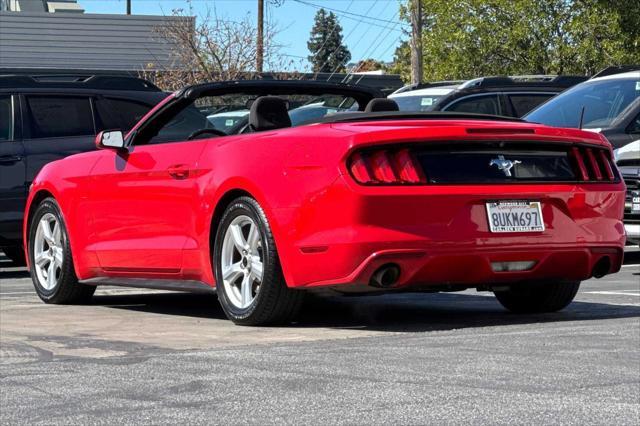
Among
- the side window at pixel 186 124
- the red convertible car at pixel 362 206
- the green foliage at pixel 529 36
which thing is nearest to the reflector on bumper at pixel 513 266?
the red convertible car at pixel 362 206

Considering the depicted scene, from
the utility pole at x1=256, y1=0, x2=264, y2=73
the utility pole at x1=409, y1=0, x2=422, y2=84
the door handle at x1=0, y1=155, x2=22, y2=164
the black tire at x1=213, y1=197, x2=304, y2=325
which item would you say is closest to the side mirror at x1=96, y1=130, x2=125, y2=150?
the black tire at x1=213, y1=197, x2=304, y2=325

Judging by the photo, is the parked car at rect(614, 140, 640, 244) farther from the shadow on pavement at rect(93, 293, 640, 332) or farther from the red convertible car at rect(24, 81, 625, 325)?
the red convertible car at rect(24, 81, 625, 325)

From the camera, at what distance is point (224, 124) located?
1695 cm

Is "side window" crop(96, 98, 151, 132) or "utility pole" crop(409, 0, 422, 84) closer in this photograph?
"side window" crop(96, 98, 151, 132)

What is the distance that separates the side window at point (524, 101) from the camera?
16891 mm

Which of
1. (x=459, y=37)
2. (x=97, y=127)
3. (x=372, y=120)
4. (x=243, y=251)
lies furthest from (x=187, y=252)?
(x=459, y=37)

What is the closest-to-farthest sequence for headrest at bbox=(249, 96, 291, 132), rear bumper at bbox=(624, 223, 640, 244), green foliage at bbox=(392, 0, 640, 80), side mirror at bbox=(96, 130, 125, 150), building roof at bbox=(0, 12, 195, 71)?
headrest at bbox=(249, 96, 291, 132) < side mirror at bbox=(96, 130, 125, 150) < rear bumper at bbox=(624, 223, 640, 244) < green foliage at bbox=(392, 0, 640, 80) < building roof at bbox=(0, 12, 195, 71)

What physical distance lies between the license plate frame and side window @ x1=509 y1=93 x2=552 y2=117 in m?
9.20

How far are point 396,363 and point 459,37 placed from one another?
109 feet

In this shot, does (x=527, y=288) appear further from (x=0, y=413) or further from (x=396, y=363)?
(x=0, y=413)

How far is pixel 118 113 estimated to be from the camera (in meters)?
13.5

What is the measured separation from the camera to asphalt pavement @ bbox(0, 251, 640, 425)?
→ 5230 mm

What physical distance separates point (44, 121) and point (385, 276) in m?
6.73

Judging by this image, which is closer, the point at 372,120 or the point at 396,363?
the point at 396,363
